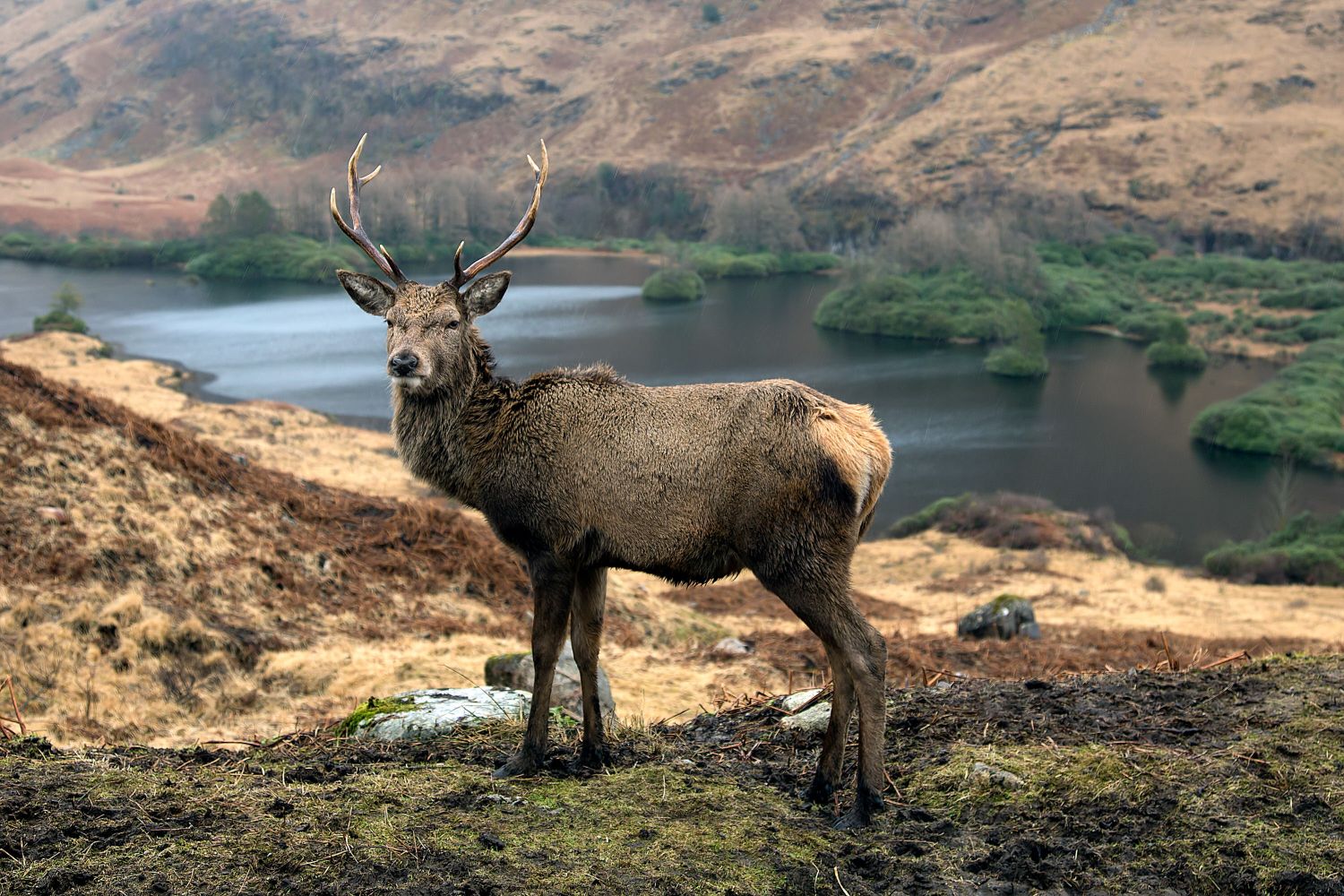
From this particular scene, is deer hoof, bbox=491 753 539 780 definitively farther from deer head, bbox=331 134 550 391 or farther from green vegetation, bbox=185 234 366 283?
green vegetation, bbox=185 234 366 283

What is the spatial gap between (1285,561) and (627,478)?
36224 millimetres

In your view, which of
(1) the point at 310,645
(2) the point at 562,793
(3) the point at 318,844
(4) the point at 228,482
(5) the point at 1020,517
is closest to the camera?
(3) the point at 318,844

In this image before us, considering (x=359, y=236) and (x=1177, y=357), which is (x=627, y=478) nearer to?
(x=359, y=236)

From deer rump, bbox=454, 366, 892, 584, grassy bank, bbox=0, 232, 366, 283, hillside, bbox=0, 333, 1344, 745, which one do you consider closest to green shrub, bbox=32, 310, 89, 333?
grassy bank, bbox=0, 232, 366, 283

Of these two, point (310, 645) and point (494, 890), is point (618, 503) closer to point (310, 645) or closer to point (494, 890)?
point (494, 890)

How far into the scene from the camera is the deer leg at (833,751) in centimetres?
708

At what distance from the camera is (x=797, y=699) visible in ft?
31.0

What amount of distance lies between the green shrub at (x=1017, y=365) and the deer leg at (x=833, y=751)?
62882 mm

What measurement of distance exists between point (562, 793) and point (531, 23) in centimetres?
19514

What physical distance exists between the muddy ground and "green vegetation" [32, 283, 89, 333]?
2645 inches

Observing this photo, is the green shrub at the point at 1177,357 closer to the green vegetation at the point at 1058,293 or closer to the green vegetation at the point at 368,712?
the green vegetation at the point at 1058,293

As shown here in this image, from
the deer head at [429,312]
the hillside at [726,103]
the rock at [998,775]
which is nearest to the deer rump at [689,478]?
the deer head at [429,312]

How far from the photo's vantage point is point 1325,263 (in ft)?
306

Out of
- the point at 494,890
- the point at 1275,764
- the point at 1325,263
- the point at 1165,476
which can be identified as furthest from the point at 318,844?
the point at 1325,263
